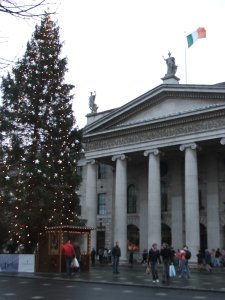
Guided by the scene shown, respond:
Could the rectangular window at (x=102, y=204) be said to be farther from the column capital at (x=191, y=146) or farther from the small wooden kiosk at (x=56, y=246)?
the small wooden kiosk at (x=56, y=246)

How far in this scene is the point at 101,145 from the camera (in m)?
43.6

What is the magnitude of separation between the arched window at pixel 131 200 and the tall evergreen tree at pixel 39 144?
52.7 ft

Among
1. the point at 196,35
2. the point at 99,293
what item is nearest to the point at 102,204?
the point at 196,35

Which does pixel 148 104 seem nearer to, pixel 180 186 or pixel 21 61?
pixel 180 186

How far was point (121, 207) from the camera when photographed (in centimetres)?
4075

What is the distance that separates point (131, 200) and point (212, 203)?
9.09 meters

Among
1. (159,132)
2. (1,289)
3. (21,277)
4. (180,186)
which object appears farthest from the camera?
(180,186)

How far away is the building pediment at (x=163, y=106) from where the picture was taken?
3703cm

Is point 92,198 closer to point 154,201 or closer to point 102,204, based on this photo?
point 102,204

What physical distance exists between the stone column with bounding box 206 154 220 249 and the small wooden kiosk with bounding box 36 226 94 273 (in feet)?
48.9

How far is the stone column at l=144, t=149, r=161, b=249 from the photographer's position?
124 ft

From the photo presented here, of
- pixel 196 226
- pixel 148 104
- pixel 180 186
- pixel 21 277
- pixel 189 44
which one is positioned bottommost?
pixel 21 277

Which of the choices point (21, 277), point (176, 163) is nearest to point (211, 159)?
point (176, 163)

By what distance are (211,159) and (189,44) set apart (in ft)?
32.8
